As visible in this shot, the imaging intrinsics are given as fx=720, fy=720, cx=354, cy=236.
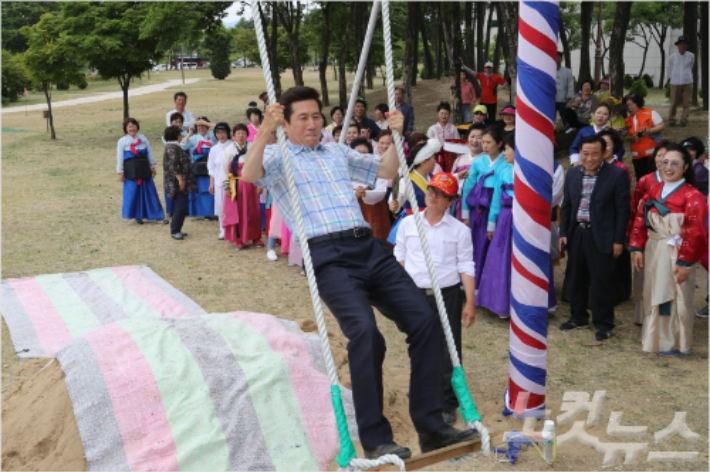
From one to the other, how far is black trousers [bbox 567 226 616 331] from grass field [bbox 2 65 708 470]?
22 centimetres

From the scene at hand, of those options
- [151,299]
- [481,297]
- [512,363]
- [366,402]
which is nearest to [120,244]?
[151,299]

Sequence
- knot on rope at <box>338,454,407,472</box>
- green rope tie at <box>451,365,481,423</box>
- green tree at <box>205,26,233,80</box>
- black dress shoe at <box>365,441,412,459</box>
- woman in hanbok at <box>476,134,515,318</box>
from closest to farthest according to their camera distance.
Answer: knot on rope at <box>338,454,407,472</box>
black dress shoe at <box>365,441,412,459</box>
green rope tie at <box>451,365,481,423</box>
woman in hanbok at <box>476,134,515,318</box>
green tree at <box>205,26,233,80</box>

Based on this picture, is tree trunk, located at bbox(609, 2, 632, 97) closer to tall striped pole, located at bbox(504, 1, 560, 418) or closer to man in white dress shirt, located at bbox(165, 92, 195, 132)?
man in white dress shirt, located at bbox(165, 92, 195, 132)

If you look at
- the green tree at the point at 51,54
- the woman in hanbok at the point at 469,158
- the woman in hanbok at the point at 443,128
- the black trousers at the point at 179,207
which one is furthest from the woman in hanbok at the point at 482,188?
the green tree at the point at 51,54

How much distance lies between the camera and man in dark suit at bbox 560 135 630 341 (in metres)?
6.38

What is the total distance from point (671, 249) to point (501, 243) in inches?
60.0

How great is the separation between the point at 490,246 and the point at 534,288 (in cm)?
198

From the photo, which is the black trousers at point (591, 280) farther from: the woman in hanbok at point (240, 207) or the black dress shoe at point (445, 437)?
the woman in hanbok at point (240, 207)

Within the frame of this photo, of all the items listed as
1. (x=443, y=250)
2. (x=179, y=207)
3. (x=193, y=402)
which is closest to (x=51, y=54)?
(x=179, y=207)

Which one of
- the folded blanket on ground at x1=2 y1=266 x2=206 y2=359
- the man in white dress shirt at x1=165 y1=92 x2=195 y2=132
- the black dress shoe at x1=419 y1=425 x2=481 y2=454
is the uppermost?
the man in white dress shirt at x1=165 y1=92 x2=195 y2=132

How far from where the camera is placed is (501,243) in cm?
690

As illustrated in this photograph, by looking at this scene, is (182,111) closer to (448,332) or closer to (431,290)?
(431,290)

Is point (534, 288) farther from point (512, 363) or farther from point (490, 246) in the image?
point (490, 246)

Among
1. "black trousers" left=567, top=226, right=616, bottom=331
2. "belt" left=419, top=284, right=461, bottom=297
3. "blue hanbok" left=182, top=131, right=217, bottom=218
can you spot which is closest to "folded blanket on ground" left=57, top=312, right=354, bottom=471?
"belt" left=419, top=284, right=461, bottom=297
